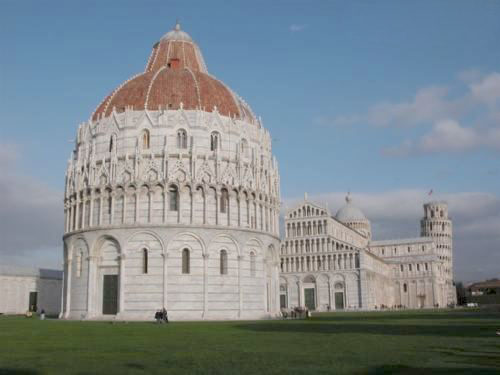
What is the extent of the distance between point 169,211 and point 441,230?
12260 centimetres

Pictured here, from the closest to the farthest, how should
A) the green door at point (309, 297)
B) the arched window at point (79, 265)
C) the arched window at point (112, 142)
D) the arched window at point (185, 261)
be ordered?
the arched window at point (185, 261), the arched window at point (79, 265), the arched window at point (112, 142), the green door at point (309, 297)

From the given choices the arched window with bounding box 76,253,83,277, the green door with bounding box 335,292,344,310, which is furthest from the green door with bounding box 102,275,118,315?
the green door with bounding box 335,292,344,310

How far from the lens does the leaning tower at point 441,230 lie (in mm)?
157125

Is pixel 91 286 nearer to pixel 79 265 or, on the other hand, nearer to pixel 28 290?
pixel 79 265

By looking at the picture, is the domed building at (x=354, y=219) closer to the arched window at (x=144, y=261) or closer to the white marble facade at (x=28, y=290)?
the white marble facade at (x=28, y=290)

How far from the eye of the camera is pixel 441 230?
157750 mm

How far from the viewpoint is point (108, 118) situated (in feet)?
176

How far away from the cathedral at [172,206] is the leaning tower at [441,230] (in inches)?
4335

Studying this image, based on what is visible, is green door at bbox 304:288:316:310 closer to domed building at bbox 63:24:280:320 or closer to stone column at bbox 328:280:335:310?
stone column at bbox 328:280:335:310

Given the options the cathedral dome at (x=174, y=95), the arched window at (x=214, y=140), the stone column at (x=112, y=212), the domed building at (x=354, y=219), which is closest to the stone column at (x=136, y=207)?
the stone column at (x=112, y=212)

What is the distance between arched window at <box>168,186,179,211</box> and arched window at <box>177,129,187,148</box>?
162 inches

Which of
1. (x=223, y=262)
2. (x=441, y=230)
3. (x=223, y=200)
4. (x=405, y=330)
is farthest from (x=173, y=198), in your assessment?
(x=441, y=230)

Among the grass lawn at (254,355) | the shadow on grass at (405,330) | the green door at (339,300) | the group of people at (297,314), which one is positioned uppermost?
the green door at (339,300)

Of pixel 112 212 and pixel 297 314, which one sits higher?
pixel 112 212
